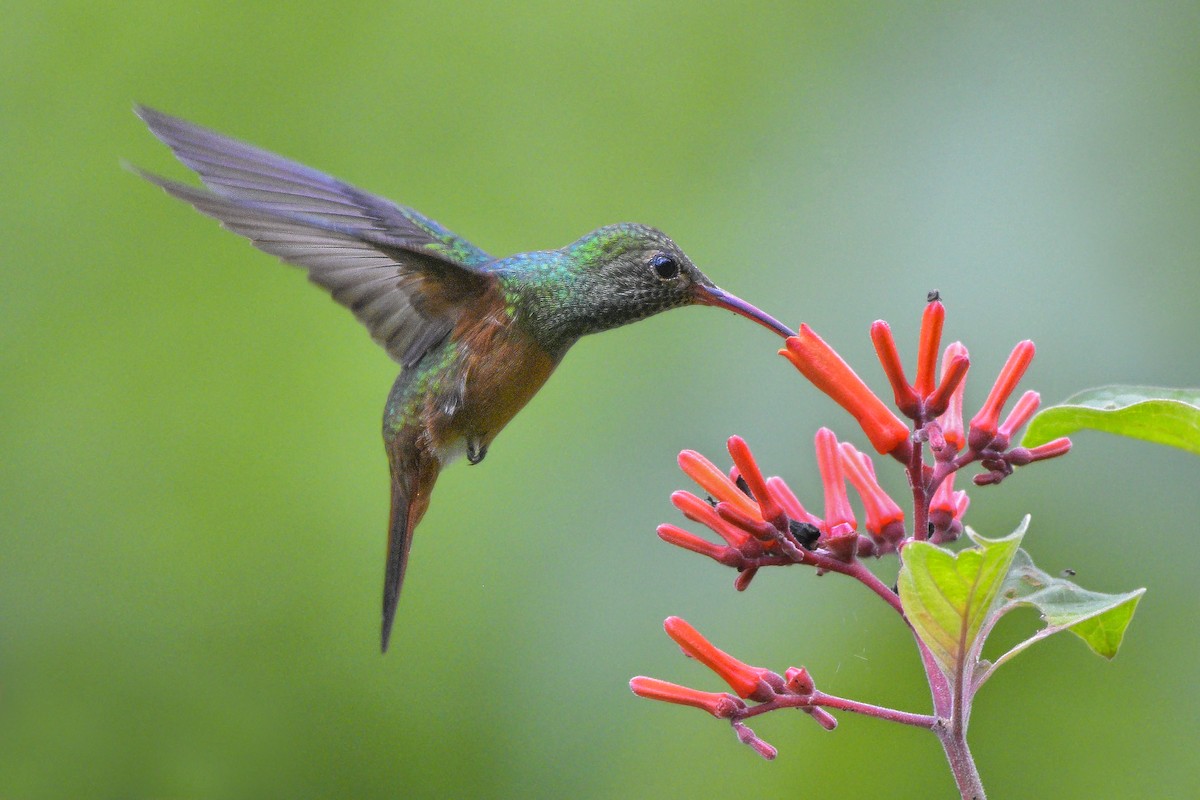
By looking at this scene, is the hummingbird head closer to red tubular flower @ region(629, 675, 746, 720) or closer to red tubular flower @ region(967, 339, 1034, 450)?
red tubular flower @ region(967, 339, 1034, 450)

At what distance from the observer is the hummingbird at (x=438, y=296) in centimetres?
262

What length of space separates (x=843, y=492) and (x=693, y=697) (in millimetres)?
→ 414

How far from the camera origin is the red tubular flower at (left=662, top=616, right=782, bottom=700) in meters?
1.78

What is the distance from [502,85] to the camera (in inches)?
184

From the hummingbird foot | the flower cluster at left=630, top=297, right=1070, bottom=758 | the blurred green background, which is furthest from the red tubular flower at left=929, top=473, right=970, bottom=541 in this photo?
the blurred green background

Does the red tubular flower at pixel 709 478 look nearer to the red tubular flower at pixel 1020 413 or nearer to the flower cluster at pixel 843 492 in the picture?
the flower cluster at pixel 843 492

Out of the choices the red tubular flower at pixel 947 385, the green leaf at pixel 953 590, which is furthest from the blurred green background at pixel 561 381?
the green leaf at pixel 953 590

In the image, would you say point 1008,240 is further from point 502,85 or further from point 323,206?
point 323,206

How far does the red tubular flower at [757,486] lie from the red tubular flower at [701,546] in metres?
0.10

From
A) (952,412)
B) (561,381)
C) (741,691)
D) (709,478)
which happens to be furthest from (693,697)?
(561,381)

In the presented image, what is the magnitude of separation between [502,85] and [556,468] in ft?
5.29

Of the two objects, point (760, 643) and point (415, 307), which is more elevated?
point (415, 307)

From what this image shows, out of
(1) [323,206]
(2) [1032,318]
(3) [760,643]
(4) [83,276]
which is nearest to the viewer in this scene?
(1) [323,206]

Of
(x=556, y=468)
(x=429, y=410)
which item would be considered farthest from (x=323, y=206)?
(x=556, y=468)
